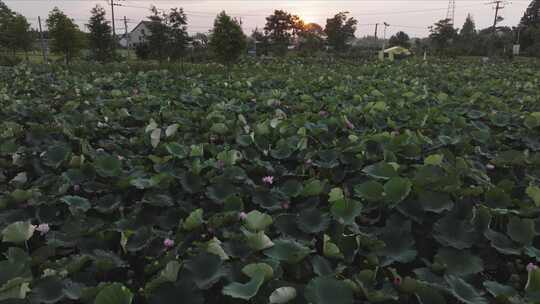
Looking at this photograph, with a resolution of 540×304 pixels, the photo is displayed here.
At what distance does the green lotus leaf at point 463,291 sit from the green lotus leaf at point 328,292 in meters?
0.35

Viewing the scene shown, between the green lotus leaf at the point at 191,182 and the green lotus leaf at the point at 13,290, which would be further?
the green lotus leaf at the point at 191,182

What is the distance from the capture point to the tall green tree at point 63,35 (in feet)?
59.4

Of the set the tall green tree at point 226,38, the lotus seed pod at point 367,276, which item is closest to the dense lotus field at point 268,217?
the lotus seed pod at point 367,276

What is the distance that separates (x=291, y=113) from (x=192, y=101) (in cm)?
110

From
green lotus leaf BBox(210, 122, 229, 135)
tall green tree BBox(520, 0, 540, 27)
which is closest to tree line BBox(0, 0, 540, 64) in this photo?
green lotus leaf BBox(210, 122, 229, 135)

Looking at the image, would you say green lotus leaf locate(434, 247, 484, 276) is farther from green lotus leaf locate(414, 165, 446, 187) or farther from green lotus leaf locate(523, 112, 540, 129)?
green lotus leaf locate(523, 112, 540, 129)

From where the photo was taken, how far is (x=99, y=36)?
20422mm

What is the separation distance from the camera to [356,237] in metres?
1.61

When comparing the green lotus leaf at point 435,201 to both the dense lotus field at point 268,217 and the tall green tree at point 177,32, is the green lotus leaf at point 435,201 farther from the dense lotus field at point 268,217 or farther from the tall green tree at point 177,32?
the tall green tree at point 177,32

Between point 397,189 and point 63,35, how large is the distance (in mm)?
19349

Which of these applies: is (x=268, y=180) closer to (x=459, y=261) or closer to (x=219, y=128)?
(x=219, y=128)

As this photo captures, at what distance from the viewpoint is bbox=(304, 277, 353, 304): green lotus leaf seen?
1.30 meters

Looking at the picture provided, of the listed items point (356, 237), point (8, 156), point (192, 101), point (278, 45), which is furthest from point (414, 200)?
point (278, 45)

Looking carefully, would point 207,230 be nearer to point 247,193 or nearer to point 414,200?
point 247,193
